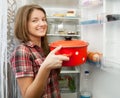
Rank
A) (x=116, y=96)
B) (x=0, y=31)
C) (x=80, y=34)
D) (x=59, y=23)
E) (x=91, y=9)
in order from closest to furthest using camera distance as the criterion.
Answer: (x=0, y=31)
(x=116, y=96)
(x=91, y=9)
(x=80, y=34)
(x=59, y=23)

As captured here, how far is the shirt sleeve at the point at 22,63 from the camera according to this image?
3.36ft

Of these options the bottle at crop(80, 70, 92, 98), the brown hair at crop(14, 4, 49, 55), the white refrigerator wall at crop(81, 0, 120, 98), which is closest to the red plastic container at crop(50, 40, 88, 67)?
the brown hair at crop(14, 4, 49, 55)

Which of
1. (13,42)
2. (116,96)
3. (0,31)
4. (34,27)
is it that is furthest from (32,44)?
(116,96)

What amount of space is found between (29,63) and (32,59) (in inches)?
1.6

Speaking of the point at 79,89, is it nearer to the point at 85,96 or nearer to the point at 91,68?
the point at 85,96

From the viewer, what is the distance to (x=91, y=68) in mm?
1955

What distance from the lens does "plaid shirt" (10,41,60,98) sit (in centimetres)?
103

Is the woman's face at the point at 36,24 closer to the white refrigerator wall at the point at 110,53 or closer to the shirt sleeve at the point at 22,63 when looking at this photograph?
the shirt sleeve at the point at 22,63

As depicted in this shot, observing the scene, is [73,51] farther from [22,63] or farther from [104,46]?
[104,46]

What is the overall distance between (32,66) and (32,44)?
6.0 inches

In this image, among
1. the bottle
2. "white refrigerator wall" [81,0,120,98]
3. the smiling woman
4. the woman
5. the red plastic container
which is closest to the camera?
the woman

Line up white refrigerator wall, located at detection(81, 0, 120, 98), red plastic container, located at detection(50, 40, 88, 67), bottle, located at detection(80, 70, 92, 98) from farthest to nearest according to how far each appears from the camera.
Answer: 1. bottle, located at detection(80, 70, 92, 98)
2. white refrigerator wall, located at detection(81, 0, 120, 98)
3. red plastic container, located at detection(50, 40, 88, 67)

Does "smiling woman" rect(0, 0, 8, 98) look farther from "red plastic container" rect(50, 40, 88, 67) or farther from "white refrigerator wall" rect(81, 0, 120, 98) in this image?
"white refrigerator wall" rect(81, 0, 120, 98)

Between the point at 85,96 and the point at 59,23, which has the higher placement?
the point at 59,23
